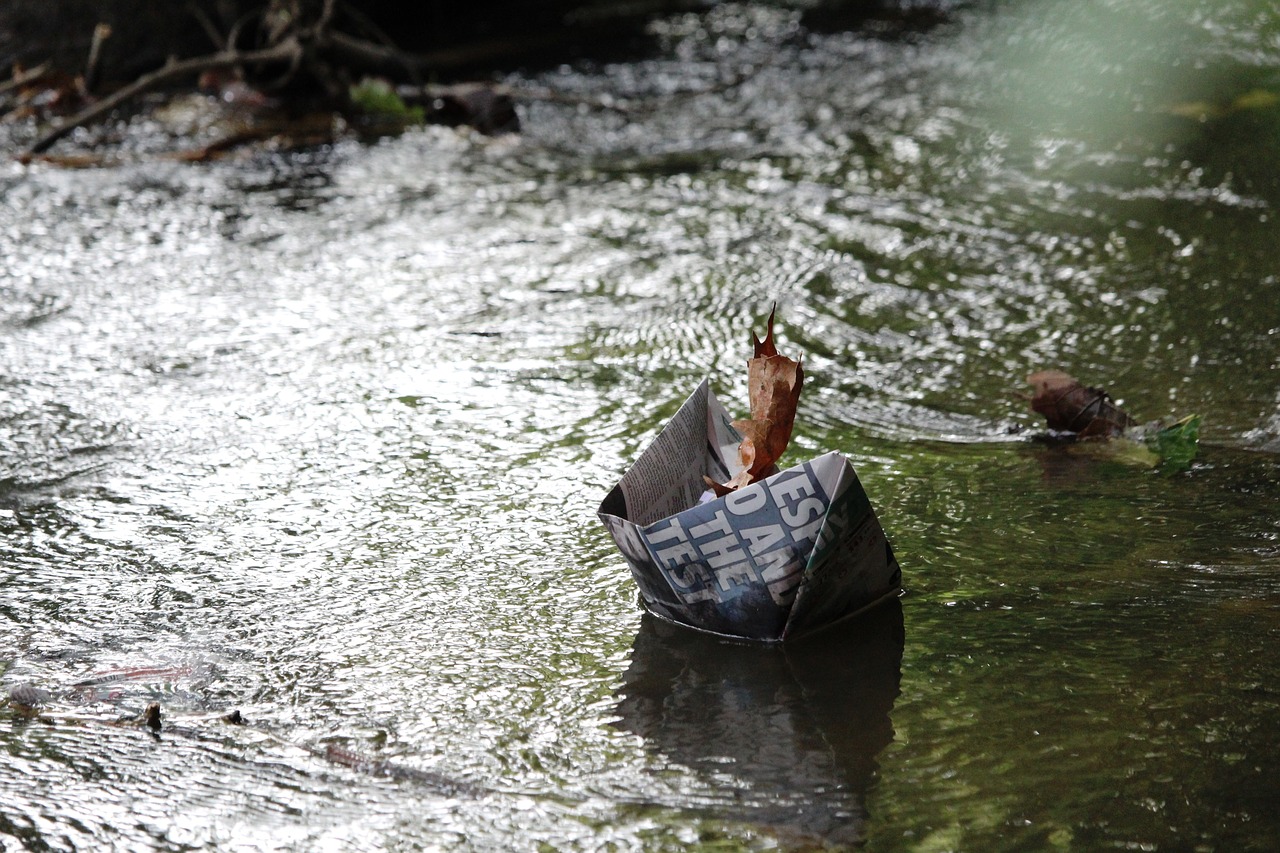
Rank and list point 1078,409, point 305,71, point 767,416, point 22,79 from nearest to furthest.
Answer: point 767,416 → point 1078,409 → point 22,79 → point 305,71

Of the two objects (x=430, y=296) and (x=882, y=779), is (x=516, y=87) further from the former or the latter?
(x=882, y=779)

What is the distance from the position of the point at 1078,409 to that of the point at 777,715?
1142 mm

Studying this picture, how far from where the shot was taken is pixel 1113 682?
174 cm

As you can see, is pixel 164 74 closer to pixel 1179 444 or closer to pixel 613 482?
pixel 613 482

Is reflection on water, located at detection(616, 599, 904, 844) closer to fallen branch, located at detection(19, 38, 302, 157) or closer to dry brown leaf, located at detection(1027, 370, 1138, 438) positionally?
dry brown leaf, located at detection(1027, 370, 1138, 438)

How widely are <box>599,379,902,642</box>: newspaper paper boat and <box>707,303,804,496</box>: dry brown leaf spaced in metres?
0.11

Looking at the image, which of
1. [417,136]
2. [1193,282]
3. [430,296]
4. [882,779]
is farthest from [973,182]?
[882,779]

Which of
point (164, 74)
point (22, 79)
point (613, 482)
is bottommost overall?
point (613, 482)

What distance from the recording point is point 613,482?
2398 millimetres

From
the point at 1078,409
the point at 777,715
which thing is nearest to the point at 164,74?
the point at 1078,409

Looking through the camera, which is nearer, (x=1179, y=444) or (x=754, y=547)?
(x=754, y=547)

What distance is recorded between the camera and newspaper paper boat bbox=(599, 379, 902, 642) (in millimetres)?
1750

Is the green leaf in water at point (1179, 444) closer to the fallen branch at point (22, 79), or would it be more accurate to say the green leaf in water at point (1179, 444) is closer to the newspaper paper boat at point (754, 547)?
the newspaper paper boat at point (754, 547)

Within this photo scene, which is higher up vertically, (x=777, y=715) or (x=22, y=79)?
(x=22, y=79)
